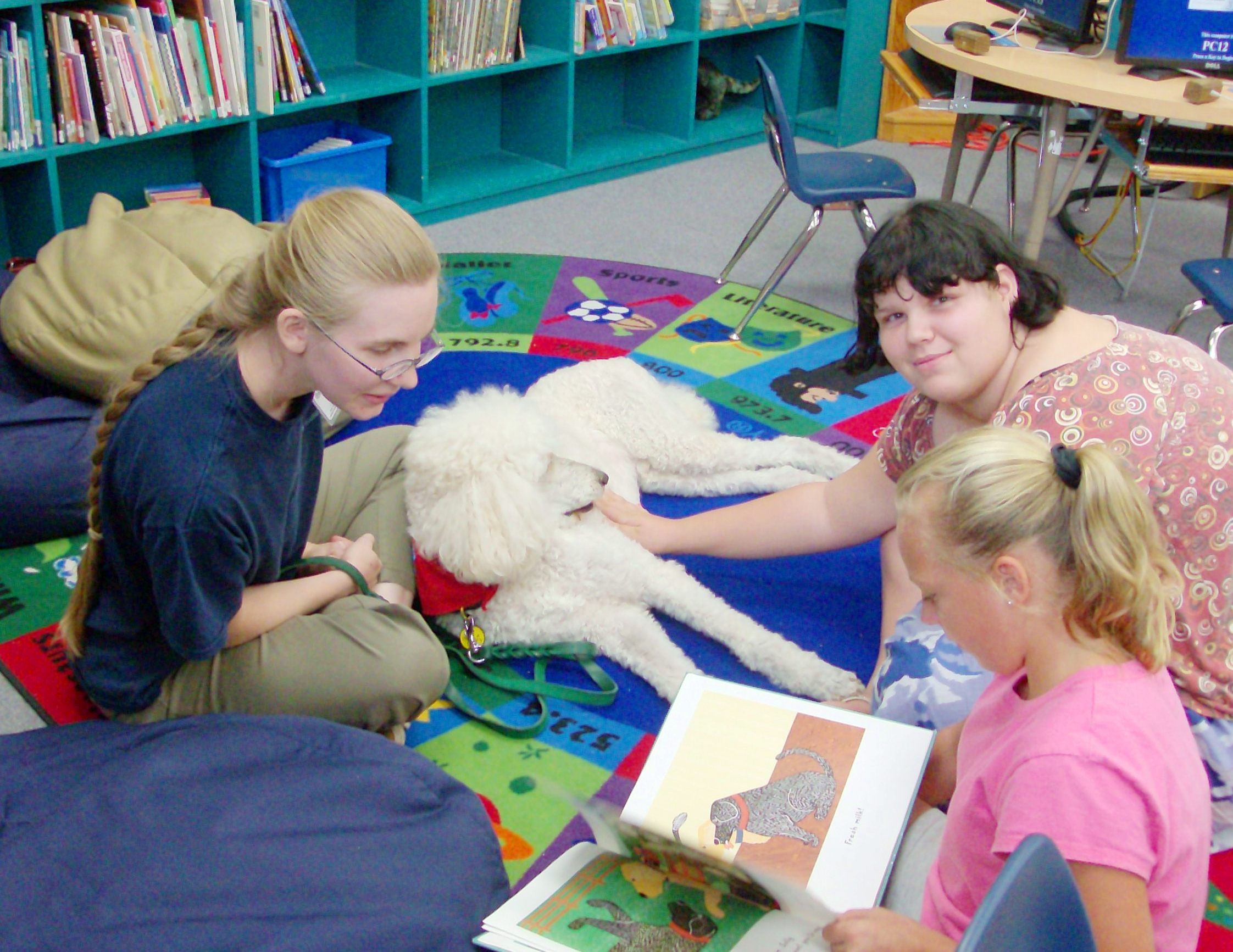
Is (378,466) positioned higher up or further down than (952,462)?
further down

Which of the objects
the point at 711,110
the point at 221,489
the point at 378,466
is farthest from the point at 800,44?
the point at 221,489

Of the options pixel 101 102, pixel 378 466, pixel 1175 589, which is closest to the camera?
pixel 1175 589

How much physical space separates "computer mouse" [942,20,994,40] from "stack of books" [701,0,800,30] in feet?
4.99

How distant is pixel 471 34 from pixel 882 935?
3886mm

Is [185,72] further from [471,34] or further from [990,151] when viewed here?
[990,151]

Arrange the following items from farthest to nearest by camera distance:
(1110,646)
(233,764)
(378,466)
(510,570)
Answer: (378,466)
(510,570)
(233,764)
(1110,646)

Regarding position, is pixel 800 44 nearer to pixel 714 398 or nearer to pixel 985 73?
pixel 985 73

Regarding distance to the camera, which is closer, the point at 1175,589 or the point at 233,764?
the point at 1175,589

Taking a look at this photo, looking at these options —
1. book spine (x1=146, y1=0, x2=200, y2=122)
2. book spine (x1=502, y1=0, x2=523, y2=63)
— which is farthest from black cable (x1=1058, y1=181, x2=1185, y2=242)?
book spine (x1=146, y1=0, x2=200, y2=122)

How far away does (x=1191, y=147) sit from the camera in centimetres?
323

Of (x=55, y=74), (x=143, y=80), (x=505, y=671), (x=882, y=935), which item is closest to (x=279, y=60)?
(x=143, y=80)

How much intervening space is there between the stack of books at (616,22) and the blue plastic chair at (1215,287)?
2.61m

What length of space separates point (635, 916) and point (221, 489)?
75 cm

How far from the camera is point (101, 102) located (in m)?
3.49
